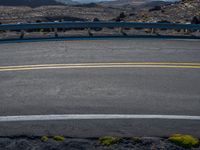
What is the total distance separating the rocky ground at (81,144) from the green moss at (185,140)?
3.0 inches

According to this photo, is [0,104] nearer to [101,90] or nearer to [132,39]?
[101,90]

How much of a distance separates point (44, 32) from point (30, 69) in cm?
871

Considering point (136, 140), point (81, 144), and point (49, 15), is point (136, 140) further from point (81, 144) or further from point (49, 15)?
point (49, 15)

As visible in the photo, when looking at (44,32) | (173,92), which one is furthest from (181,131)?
(44,32)

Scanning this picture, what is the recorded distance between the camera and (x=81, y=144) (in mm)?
6062

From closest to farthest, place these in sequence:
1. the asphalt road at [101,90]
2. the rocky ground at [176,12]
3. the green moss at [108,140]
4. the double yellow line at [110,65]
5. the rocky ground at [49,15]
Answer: the green moss at [108,140], the asphalt road at [101,90], the double yellow line at [110,65], the rocky ground at [176,12], the rocky ground at [49,15]

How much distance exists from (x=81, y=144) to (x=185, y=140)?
4.47 ft

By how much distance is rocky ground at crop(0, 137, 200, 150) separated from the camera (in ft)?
19.4

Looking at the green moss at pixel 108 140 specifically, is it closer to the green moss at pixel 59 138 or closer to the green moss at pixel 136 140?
the green moss at pixel 136 140

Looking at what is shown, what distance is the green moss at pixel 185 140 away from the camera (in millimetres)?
5992

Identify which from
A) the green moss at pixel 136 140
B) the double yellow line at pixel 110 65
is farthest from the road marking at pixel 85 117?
the double yellow line at pixel 110 65

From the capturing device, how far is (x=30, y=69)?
35.9ft

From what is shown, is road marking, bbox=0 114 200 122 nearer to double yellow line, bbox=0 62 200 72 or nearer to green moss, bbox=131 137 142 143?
green moss, bbox=131 137 142 143

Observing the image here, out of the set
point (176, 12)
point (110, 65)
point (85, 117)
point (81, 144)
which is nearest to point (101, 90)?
point (85, 117)
